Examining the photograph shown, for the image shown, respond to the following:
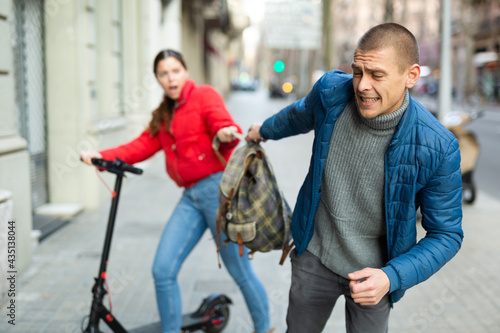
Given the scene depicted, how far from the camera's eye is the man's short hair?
73.0 inches

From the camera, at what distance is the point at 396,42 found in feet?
→ 6.08

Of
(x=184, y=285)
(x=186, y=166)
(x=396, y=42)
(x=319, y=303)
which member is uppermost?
(x=396, y=42)

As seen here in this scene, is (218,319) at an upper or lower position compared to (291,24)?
lower

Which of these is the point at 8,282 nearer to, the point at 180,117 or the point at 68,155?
the point at 180,117

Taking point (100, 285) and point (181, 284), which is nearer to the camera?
point (100, 285)

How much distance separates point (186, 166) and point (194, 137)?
17 cm

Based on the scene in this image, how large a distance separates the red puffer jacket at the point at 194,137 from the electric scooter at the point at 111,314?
32 cm

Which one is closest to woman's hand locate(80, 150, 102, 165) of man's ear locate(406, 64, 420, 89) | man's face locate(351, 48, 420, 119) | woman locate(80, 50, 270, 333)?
woman locate(80, 50, 270, 333)

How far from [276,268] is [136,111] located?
303 inches

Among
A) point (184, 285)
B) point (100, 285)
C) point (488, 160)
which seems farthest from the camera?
point (488, 160)

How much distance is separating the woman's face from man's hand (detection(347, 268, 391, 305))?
5.69 feet

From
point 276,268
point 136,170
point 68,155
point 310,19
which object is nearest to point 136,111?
point 68,155

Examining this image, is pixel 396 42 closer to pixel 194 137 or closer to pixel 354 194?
pixel 354 194

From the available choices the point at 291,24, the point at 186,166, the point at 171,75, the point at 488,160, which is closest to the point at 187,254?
the point at 186,166
